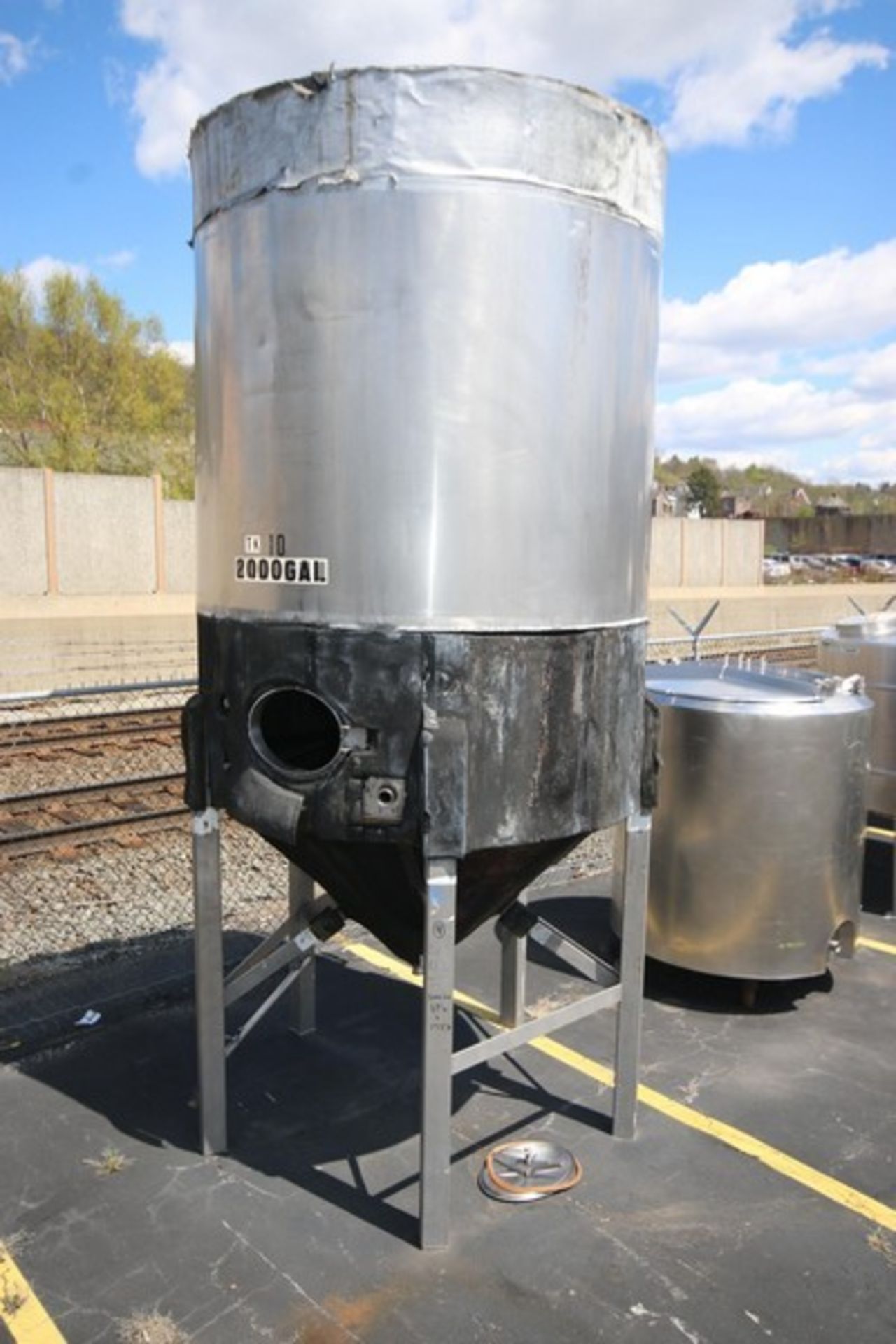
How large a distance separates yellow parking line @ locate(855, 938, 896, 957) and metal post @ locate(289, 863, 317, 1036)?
3389mm

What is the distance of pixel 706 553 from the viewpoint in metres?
37.5

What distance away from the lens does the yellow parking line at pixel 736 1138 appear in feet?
12.0

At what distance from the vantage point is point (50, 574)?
72.6 feet

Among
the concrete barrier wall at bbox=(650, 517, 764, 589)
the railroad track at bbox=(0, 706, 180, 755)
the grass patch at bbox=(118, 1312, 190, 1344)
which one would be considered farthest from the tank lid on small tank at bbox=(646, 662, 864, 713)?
the concrete barrier wall at bbox=(650, 517, 764, 589)

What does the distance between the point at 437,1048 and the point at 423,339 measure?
2272 millimetres

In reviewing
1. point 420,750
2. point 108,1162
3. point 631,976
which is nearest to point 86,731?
point 108,1162

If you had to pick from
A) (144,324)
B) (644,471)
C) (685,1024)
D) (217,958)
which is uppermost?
(144,324)

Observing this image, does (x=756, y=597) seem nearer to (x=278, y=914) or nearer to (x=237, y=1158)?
(x=278, y=914)

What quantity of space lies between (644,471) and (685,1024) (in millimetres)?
2952

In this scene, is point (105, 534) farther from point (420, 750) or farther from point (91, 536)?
point (420, 750)

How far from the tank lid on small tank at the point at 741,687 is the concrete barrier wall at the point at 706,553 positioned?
90.9 feet

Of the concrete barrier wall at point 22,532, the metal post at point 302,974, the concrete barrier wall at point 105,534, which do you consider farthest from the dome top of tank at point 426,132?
the concrete barrier wall at point 105,534

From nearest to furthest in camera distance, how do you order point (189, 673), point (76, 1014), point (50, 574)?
1. point (76, 1014)
2. point (189, 673)
3. point (50, 574)

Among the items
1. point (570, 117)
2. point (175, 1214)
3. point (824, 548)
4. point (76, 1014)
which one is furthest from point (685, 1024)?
point (824, 548)
